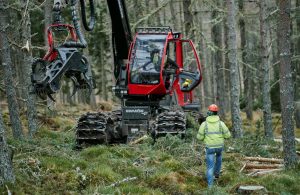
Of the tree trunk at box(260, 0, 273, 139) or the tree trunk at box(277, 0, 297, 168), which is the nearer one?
the tree trunk at box(277, 0, 297, 168)

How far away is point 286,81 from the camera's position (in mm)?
11508

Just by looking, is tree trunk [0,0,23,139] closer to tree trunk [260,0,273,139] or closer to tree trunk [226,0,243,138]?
tree trunk [226,0,243,138]

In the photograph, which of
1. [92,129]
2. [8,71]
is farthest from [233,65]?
[8,71]

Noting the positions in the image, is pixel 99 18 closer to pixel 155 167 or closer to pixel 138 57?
pixel 138 57

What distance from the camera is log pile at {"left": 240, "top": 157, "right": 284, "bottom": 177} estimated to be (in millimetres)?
11453

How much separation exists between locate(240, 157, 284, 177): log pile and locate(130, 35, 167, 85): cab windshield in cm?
402

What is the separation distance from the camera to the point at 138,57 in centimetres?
1527

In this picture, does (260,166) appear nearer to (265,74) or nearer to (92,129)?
(92,129)

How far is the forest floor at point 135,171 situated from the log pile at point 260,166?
199 mm

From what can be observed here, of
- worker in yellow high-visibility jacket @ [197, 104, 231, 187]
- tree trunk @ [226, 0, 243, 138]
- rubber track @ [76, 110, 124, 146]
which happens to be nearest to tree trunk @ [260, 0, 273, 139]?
tree trunk @ [226, 0, 243, 138]

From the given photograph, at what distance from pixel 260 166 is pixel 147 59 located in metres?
5.06

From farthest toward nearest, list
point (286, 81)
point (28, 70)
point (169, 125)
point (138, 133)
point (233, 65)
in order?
1. point (233, 65)
2. point (28, 70)
3. point (138, 133)
4. point (169, 125)
5. point (286, 81)

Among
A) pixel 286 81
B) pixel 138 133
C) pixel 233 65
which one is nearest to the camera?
pixel 286 81

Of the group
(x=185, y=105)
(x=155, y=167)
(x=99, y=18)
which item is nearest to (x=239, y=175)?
(x=155, y=167)
